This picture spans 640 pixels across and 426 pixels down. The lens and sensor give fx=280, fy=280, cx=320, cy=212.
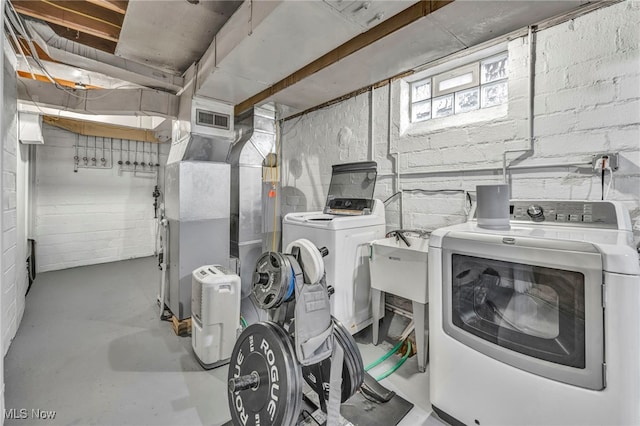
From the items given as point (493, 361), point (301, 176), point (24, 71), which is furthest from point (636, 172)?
point (24, 71)

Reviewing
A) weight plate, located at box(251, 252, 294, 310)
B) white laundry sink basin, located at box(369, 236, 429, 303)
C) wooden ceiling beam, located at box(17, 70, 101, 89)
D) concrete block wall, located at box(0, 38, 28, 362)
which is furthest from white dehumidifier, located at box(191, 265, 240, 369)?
wooden ceiling beam, located at box(17, 70, 101, 89)

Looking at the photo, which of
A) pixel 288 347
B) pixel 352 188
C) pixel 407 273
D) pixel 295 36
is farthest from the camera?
pixel 352 188

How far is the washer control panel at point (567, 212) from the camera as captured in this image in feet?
4.86

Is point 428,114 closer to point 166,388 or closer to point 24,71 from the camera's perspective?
point 166,388

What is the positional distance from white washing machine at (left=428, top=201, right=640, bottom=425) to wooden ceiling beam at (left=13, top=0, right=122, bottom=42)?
3073 millimetres

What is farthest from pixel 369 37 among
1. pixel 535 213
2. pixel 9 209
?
pixel 9 209

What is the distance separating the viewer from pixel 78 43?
2543mm

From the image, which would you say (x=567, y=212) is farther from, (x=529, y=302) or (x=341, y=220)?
(x=341, y=220)

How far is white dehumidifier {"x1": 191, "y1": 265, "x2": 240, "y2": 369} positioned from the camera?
2.16 m

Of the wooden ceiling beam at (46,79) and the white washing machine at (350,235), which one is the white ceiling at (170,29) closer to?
the wooden ceiling beam at (46,79)

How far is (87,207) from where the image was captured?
519 centimetres

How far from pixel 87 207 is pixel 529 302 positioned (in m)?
6.58

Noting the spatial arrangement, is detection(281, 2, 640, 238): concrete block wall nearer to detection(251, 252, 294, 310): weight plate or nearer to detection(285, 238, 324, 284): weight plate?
detection(285, 238, 324, 284): weight plate

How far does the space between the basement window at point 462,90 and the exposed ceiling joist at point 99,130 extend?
4948 mm
